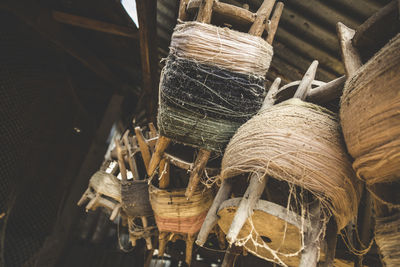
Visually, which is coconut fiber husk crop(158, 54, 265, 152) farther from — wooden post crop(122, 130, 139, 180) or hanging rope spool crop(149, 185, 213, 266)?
wooden post crop(122, 130, 139, 180)

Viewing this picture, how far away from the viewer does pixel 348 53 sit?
114 cm

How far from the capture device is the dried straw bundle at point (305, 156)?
0.98 meters

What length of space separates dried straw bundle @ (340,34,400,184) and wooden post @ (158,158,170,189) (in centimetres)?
124

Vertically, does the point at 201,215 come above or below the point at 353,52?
below

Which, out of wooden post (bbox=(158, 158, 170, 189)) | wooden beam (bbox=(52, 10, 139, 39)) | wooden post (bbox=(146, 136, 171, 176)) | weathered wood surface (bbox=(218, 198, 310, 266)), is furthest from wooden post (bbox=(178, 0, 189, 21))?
wooden beam (bbox=(52, 10, 139, 39))

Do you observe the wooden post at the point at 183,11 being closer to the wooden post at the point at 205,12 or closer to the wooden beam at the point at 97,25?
the wooden post at the point at 205,12

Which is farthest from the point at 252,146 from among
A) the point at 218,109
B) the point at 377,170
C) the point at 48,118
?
the point at 48,118

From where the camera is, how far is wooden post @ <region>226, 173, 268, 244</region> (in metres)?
0.96

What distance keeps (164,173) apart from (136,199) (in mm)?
632

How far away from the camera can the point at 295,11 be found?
2094 millimetres

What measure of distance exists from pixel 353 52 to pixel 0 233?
13.4 feet

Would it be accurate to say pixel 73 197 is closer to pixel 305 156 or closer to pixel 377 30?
pixel 305 156

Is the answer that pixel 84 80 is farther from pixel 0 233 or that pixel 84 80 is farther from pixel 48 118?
pixel 0 233

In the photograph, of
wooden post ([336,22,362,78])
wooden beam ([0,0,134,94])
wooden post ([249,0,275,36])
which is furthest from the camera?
wooden beam ([0,0,134,94])
